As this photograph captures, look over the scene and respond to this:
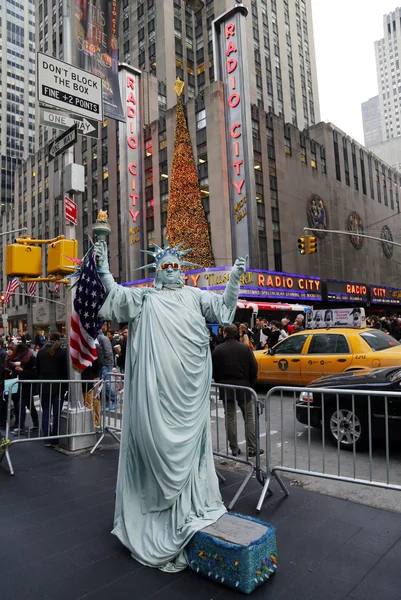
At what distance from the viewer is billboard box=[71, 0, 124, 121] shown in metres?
6.85

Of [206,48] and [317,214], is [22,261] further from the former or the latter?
[206,48]

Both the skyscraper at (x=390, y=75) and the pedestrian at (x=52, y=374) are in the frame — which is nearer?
the pedestrian at (x=52, y=374)

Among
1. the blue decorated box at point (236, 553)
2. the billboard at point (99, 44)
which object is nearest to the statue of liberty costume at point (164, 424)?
the blue decorated box at point (236, 553)

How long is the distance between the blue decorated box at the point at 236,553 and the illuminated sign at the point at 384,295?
44034 mm

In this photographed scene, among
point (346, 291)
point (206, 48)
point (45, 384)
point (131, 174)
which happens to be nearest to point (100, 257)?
point (45, 384)

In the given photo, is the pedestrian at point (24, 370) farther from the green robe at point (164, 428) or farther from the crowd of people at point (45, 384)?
the green robe at point (164, 428)

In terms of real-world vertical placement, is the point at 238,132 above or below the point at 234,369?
above

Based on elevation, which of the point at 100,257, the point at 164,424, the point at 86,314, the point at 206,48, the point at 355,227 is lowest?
the point at 164,424

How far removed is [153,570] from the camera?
3.13 m

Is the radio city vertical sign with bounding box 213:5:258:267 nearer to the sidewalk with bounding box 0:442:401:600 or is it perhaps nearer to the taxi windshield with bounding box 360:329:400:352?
the taxi windshield with bounding box 360:329:400:352

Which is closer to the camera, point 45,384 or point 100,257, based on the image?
point 100,257

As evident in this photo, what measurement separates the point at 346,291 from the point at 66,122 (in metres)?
36.8

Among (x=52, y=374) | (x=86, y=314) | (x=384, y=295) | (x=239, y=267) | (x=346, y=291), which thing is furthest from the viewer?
(x=384, y=295)

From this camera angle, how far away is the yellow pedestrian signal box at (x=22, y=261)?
584 cm
